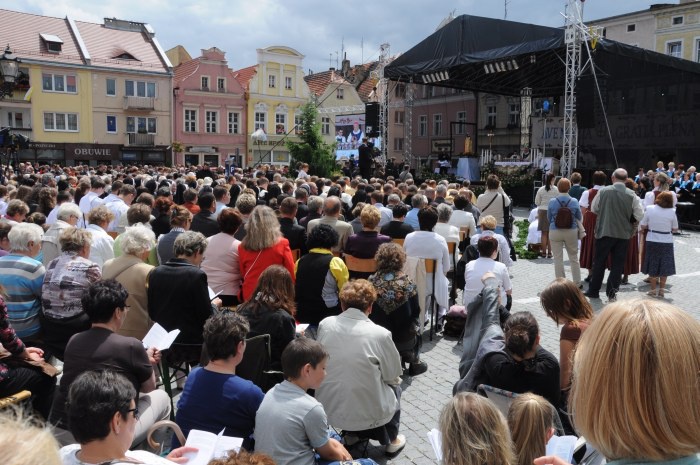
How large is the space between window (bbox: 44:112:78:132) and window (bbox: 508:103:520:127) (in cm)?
3009

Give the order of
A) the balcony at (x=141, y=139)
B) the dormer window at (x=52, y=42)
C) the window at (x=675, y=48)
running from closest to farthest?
the window at (x=675, y=48) < the dormer window at (x=52, y=42) < the balcony at (x=141, y=139)

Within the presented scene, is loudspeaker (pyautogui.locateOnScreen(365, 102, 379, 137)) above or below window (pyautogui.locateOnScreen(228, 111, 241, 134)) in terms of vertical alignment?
below

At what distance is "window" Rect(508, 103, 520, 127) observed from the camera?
114 feet

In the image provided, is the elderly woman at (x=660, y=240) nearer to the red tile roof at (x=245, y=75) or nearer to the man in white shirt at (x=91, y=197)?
the man in white shirt at (x=91, y=197)

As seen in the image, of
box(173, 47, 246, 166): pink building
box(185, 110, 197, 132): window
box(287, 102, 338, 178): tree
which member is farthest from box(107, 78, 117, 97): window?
box(287, 102, 338, 178): tree

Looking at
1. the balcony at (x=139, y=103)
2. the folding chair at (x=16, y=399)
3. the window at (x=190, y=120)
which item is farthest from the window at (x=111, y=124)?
the folding chair at (x=16, y=399)

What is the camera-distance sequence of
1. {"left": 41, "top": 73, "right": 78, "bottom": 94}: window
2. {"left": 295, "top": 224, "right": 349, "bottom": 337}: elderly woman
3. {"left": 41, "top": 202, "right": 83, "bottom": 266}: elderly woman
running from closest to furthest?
{"left": 295, "top": 224, "right": 349, "bottom": 337}: elderly woman
{"left": 41, "top": 202, "right": 83, "bottom": 266}: elderly woman
{"left": 41, "top": 73, "right": 78, "bottom": 94}: window

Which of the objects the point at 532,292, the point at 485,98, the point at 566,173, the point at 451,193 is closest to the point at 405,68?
the point at 566,173

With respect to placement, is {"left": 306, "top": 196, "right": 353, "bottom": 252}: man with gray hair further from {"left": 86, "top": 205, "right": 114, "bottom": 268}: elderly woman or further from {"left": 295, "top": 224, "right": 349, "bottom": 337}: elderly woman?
{"left": 86, "top": 205, "right": 114, "bottom": 268}: elderly woman

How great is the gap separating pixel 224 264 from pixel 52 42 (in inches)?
1652

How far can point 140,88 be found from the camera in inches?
1676

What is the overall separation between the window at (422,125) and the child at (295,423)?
41405 mm

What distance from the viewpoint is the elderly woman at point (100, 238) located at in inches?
232

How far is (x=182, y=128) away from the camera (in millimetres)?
44594
